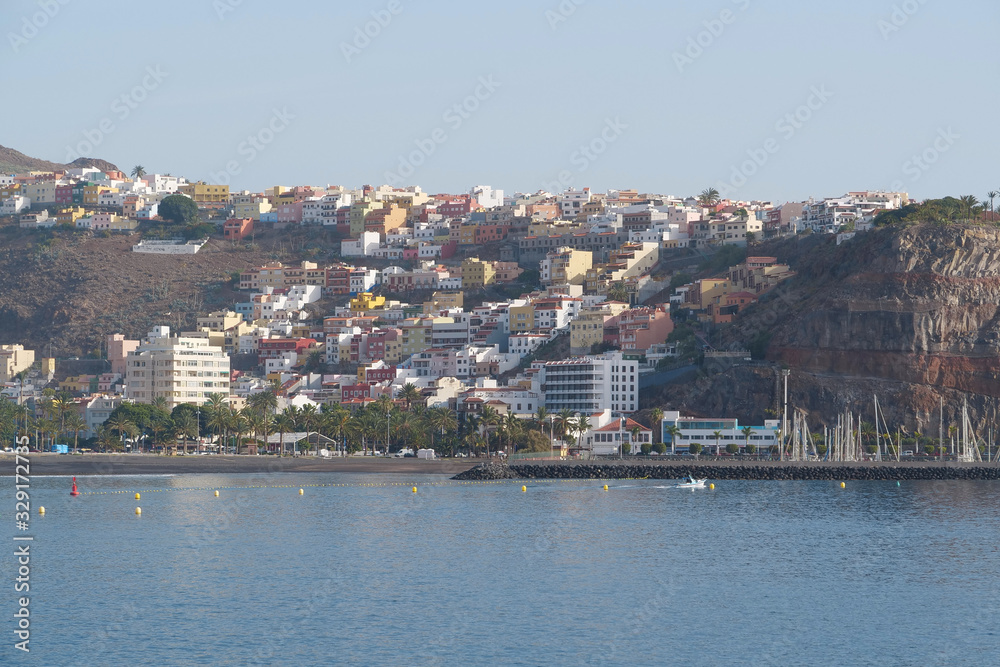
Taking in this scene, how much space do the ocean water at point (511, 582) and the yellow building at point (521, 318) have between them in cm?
7445

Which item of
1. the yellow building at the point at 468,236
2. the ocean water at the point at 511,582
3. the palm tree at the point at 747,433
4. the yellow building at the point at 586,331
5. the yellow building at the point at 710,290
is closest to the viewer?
the ocean water at the point at 511,582

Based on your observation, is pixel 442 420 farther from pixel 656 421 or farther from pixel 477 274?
pixel 477 274

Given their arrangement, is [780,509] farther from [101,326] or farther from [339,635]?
[101,326]

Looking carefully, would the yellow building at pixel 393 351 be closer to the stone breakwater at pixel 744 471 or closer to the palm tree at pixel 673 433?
the palm tree at pixel 673 433

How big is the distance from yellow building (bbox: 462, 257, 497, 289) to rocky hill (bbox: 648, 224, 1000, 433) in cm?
5413

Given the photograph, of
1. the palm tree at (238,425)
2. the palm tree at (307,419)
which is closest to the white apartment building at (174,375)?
the palm tree at (238,425)

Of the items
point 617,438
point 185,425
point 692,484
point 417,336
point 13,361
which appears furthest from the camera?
point 13,361

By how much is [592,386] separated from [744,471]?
2631 cm

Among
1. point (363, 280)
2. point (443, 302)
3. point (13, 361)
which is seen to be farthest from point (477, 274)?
point (13, 361)

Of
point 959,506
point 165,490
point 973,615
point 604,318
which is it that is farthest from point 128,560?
point 604,318

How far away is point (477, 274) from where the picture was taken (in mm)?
183625

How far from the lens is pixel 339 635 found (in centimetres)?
4122

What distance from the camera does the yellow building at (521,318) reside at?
15788 centimetres

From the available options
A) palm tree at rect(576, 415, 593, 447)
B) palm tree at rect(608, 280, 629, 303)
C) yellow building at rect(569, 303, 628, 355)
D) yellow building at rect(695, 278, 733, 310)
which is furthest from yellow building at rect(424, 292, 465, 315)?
palm tree at rect(576, 415, 593, 447)
